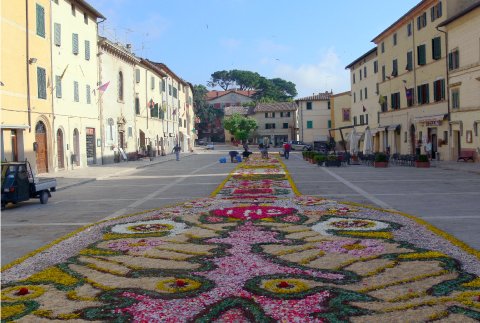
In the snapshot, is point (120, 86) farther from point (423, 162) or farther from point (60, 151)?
point (423, 162)

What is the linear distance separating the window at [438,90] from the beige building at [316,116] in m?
55.2

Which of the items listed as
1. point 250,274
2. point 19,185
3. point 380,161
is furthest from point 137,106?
point 250,274

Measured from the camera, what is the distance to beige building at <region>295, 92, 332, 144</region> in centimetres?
9519

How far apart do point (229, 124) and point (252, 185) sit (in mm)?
89830

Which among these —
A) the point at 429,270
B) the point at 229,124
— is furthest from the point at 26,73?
the point at 229,124

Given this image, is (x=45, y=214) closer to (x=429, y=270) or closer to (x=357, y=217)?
(x=357, y=217)

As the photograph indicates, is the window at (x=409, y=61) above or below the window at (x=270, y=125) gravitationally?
above

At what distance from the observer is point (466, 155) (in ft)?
113

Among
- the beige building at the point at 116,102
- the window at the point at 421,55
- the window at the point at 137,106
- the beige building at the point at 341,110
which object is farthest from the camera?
the beige building at the point at 341,110

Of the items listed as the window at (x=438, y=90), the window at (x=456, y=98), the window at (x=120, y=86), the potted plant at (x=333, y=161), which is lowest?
the potted plant at (x=333, y=161)

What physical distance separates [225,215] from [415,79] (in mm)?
35457

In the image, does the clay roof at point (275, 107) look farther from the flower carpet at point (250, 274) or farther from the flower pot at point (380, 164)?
the flower carpet at point (250, 274)

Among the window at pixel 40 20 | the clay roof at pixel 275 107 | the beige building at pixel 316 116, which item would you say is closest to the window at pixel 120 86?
the window at pixel 40 20

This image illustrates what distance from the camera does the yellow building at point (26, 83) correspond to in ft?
87.3
